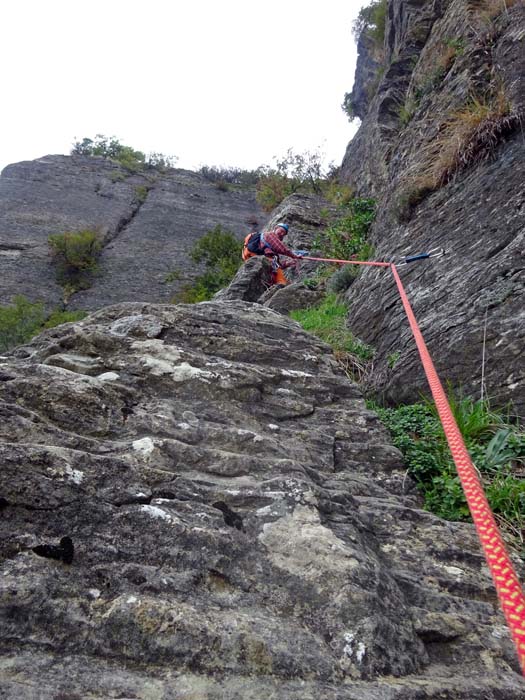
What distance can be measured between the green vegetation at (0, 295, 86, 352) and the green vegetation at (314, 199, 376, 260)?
7.31m

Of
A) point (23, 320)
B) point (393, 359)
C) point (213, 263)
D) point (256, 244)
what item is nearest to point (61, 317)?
A: point (23, 320)

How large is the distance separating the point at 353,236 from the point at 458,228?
3.74 metres

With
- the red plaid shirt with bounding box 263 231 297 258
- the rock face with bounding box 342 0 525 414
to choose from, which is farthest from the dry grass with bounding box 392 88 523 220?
the red plaid shirt with bounding box 263 231 297 258

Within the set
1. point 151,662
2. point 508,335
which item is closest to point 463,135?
point 508,335

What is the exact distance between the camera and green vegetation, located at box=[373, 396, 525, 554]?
2.82 metres

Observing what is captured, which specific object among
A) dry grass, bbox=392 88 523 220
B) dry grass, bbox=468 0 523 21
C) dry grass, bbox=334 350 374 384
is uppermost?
dry grass, bbox=468 0 523 21

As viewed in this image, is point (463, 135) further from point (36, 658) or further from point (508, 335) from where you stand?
point (36, 658)

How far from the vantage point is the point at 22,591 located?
1.63 m

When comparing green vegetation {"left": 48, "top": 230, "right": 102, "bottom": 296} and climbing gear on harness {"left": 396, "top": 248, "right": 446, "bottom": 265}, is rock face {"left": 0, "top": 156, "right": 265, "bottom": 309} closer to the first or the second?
green vegetation {"left": 48, "top": 230, "right": 102, "bottom": 296}

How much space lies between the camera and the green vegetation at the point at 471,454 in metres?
2.82

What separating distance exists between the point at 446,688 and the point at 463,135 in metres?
5.87

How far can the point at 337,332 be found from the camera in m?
5.97

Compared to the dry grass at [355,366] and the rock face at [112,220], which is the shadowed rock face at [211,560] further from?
the rock face at [112,220]

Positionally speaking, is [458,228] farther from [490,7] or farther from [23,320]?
[23,320]
